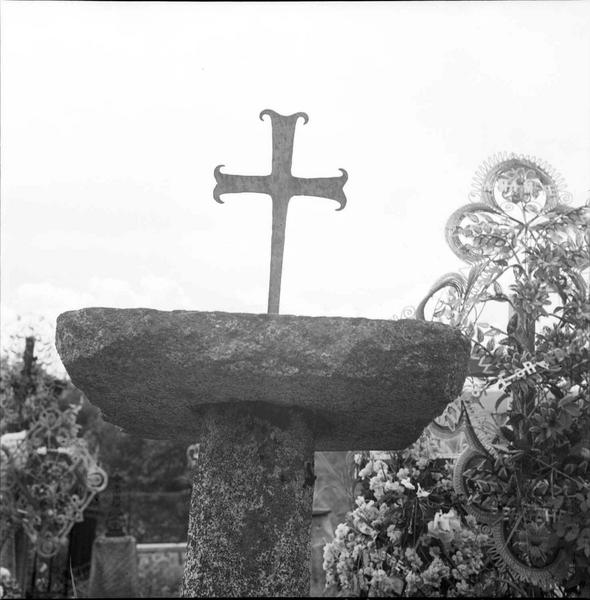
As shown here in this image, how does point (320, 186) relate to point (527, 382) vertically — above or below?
above

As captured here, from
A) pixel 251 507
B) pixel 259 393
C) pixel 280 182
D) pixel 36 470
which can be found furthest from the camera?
pixel 36 470

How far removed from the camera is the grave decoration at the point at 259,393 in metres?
2.81

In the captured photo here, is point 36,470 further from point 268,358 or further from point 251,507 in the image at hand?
point 268,358

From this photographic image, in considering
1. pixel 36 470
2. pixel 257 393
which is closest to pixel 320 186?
pixel 257 393

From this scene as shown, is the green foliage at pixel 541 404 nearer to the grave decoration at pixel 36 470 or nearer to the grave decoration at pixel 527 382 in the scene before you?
the grave decoration at pixel 527 382

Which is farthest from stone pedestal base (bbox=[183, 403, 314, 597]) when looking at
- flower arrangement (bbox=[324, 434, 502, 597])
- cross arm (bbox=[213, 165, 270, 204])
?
flower arrangement (bbox=[324, 434, 502, 597])

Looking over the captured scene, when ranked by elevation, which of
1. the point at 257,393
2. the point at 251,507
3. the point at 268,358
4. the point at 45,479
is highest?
the point at 268,358

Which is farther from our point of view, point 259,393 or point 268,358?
point 259,393

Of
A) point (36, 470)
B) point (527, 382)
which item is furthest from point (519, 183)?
point (36, 470)

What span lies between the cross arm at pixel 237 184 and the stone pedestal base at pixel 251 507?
94 cm

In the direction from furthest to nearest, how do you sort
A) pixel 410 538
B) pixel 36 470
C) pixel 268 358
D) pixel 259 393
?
1. pixel 36 470
2. pixel 410 538
3. pixel 259 393
4. pixel 268 358

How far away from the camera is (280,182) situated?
11.9ft

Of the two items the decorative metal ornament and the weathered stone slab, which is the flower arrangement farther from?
the decorative metal ornament

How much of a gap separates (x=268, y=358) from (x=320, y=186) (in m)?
1.08
